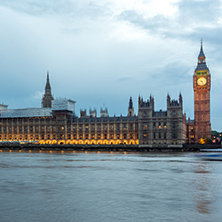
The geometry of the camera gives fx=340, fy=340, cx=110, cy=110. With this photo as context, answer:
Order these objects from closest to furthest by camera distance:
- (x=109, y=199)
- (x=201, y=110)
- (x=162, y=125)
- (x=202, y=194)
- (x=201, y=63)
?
(x=109, y=199), (x=202, y=194), (x=162, y=125), (x=201, y=110), (x=201, y=63)

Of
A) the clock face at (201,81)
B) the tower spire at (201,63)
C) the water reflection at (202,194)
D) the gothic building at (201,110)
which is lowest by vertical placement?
the water reflection at (202,194)

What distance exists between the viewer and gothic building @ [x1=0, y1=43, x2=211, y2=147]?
160 metres

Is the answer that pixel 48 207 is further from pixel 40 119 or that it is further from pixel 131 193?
pixel 40 119

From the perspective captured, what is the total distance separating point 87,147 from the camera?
488ft

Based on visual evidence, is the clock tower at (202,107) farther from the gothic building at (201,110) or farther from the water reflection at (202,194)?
the water reflection at (202,194)

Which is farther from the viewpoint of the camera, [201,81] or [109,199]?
[201,81]

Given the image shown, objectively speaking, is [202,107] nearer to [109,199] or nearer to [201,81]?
[201,81]

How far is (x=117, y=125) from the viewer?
16988cm

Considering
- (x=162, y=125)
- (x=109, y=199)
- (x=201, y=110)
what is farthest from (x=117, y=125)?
(x=109, y=199)

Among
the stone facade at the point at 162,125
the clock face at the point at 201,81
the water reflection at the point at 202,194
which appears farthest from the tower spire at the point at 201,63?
the water reflection at the point at 202,194

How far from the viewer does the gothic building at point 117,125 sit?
525ft

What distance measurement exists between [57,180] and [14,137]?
15956 centimetres

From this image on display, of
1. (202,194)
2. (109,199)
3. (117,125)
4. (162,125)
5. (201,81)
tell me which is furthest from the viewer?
(201,81)

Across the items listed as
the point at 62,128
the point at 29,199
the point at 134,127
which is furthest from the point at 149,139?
the point at 29,199
